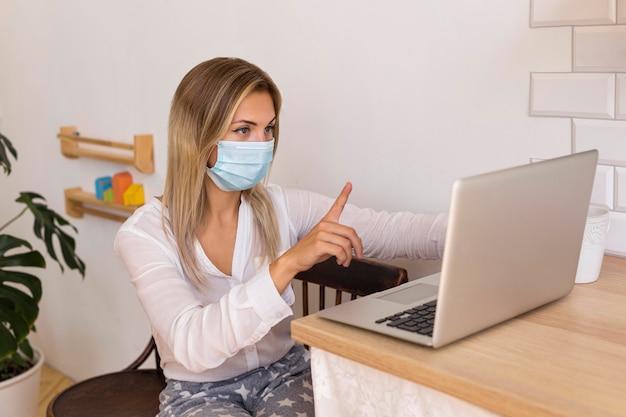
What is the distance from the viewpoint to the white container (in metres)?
1.33

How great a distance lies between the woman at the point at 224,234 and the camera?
1.52 m

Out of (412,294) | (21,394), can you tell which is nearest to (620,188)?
(412,294)

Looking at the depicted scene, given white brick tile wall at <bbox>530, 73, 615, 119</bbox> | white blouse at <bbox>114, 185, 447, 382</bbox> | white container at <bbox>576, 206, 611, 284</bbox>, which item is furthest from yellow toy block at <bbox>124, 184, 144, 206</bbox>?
white container at <bbox>576, 206, 611, 284</bbox>

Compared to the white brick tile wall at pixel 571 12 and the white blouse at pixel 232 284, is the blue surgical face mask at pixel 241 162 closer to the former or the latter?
the white blouse at pixel 232 284

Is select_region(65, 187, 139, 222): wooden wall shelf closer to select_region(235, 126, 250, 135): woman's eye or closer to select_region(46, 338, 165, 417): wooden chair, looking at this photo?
select_region(46, 338, 165, 417): wooden chair

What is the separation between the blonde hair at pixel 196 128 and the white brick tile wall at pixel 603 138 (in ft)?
1.94

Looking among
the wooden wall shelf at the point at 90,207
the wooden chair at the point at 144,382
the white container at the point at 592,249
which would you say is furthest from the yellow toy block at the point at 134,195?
the white container at the point at 592,249

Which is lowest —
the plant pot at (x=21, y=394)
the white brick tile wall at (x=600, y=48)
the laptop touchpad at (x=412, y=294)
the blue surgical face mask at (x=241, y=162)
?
the plant pot at (x=21, y=394)

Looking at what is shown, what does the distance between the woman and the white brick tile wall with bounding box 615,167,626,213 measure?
1.06 ft

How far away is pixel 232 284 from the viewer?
166 cm

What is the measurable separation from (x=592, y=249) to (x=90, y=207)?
2.01 metres

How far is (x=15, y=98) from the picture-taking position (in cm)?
319

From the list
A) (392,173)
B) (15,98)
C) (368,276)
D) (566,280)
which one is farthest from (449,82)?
(15,98)

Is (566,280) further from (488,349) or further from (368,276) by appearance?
(368,276)
